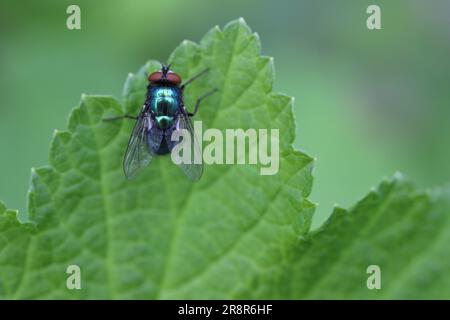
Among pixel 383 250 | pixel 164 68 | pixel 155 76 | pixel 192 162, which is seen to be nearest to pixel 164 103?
pixel 155 76

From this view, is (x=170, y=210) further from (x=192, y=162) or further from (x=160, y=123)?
(x=160, y=123)

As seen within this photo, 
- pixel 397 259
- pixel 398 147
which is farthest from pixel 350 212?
pixel 398 147

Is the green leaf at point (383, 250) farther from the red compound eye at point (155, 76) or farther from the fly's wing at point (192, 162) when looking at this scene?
the red compound eye at point (155, 76)

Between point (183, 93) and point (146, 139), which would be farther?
point (146, 139)

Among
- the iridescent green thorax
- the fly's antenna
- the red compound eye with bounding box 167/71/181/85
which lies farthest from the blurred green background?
the fly's antenna

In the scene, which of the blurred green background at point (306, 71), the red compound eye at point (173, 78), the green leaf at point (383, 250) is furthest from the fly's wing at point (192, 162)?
the blurred green background at point (306, 71)

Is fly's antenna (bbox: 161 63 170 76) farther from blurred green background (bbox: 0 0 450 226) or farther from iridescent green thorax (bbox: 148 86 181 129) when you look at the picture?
blurred green background (bbox: 0 0 450 226)

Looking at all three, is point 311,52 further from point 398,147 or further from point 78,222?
point 78,222
